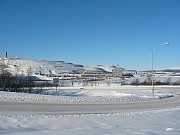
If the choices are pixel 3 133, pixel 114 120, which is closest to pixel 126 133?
pixel 3 133

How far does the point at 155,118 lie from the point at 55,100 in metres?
14.8

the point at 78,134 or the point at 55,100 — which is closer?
the point at 78,134

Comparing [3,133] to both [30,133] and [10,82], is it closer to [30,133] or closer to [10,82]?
[30,133]

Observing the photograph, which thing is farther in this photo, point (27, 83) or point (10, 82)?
point (27, 83)

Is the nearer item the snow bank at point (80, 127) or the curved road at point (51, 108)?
the snow bank at point (80, 127)

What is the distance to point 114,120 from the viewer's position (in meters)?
17.2

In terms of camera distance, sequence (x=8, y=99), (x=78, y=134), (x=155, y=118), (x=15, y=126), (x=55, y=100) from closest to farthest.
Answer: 1. (x=78, y=134)
2. (x=15, y=126)
3. (x=155, y=118)
4. (x=8, y=99)
5. (x=55, y=100)

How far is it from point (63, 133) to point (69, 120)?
15.7 feet

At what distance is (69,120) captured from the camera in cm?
1658

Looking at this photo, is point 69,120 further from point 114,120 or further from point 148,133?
point 148,133

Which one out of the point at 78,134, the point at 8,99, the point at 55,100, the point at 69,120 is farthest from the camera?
the point at 55,100

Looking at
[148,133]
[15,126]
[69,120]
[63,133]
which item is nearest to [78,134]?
[63,133]

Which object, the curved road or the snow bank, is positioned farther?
the curved road

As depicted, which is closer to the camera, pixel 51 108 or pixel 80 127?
pixel 80 127
